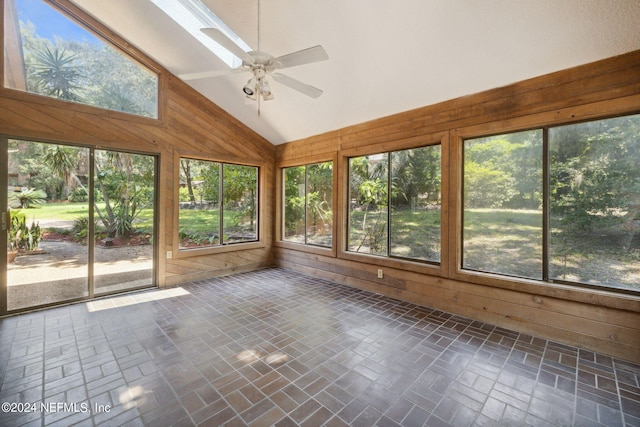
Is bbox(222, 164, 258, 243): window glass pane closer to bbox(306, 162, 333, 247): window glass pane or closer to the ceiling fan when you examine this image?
bbox(306, 162, 333, 247): window glass pane

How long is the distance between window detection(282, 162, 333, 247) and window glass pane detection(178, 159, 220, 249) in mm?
1538

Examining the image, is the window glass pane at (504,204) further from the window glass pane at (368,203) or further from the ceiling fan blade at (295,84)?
the ceiling fan blade at (295,84)

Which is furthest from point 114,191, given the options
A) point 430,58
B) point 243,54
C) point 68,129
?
point 430,58

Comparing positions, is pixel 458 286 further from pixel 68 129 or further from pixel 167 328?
pixel 68 129

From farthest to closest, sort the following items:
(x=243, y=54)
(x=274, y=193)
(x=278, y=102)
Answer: (x=274, y=193) < (x=278, y=102) < (x=243, y=54)

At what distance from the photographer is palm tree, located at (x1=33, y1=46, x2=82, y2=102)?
3768mm

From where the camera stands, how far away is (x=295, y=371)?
2.46 meters

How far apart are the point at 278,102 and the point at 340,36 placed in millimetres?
1890

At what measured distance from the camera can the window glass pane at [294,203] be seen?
609 cm

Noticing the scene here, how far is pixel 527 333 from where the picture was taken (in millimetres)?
3143

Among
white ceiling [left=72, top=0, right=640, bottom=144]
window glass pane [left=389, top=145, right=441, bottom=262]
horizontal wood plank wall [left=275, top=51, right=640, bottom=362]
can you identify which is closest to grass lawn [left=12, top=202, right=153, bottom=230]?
white ceiling [left=72, top=0, right=640, bottom=144]

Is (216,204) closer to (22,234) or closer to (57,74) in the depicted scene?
(22,234)

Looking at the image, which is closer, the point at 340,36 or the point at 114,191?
the point at 340,36

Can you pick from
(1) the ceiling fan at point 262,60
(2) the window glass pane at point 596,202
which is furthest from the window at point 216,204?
(2) the window glass pane at point 596,202
